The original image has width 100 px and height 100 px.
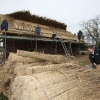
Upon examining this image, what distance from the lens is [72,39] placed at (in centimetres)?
2781

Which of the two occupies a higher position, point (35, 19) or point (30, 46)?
point (35, 19)

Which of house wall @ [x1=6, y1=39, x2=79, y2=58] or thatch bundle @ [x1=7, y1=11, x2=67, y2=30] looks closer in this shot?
house wall @ [x1=6, y1=39, x2=79, y2=58]

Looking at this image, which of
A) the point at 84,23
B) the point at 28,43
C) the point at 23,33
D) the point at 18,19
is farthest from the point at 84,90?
the point at 84,23

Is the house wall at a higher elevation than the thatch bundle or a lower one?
lower

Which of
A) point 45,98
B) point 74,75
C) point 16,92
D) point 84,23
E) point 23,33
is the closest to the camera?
point 45,98

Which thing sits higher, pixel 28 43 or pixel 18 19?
pixel 18 19

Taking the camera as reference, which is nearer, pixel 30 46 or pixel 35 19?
pixel 30 46

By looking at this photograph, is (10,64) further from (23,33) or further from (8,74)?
(23,33)

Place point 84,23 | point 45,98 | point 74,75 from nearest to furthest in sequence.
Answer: point 45,98 → point 74,75 → point 84,23

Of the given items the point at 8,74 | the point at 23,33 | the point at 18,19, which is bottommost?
the point at 8,74

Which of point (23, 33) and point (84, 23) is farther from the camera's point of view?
point (84, 23)

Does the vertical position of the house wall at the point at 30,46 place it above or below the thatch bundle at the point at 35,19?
below

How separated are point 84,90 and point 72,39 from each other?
Answer: 23022mm

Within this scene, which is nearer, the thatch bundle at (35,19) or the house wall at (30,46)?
the house wall at (30,46)
